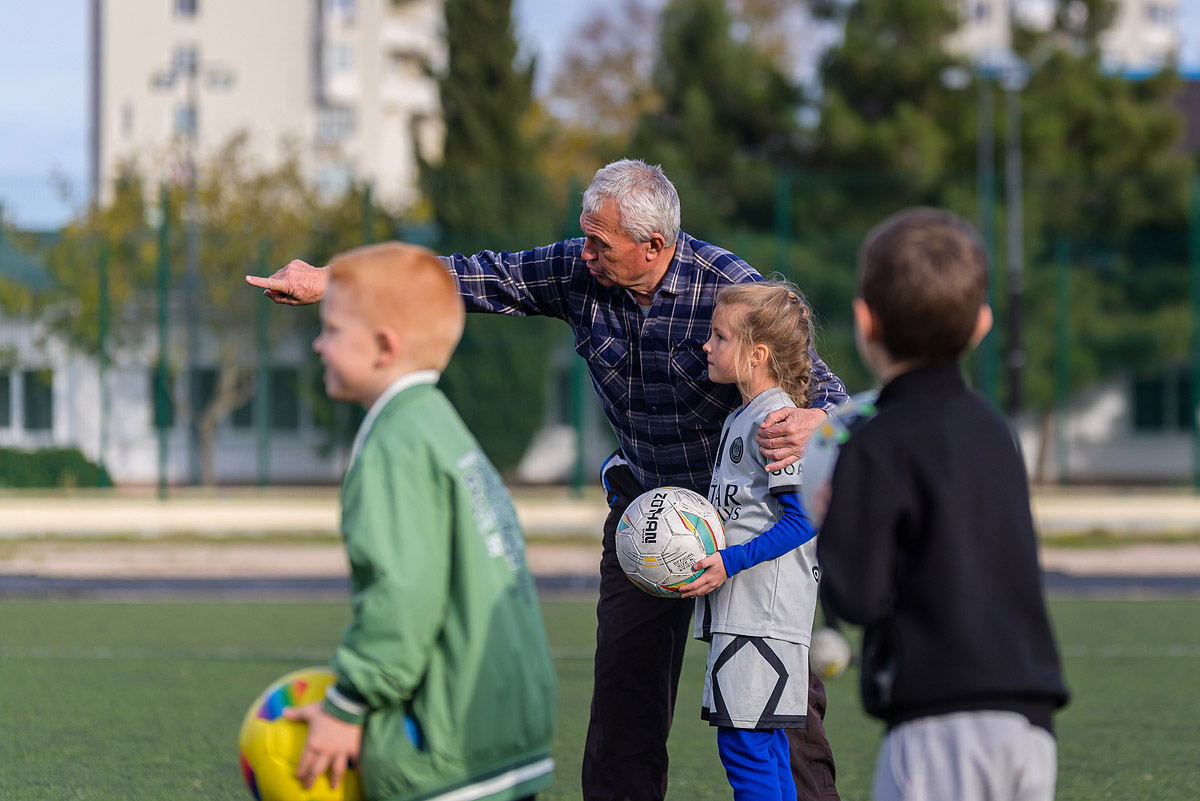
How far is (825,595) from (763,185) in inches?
1050

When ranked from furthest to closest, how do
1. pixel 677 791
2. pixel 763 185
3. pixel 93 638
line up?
1. pixel 763 185
2. pixel 93 638
3. pixel 677 791

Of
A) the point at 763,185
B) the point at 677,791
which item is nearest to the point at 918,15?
the point at 763,185

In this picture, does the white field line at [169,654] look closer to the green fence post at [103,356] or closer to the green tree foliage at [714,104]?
the green fence post at [103,356]

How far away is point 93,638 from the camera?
381 inches

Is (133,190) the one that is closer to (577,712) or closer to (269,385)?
(269,385)

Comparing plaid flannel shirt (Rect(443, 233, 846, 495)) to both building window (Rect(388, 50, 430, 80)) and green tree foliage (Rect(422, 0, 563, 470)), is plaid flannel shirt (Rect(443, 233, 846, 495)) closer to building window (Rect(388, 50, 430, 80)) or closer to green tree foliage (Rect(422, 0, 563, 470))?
green tree foliage (Rect(422, 0, 563, 470))

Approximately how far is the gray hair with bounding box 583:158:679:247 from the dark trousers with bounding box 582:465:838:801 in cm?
107

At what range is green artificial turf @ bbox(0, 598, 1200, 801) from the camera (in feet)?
18.3

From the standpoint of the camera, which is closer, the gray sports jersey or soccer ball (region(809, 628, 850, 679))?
soccer ball (region(809, 628, 850, 679))

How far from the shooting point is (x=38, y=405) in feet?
60.7

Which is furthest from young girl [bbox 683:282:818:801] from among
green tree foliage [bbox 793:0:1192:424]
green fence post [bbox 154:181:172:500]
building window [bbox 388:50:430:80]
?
building window [bbox 388:50:430:80]

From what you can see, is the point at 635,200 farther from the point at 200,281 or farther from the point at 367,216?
the point at 200,281

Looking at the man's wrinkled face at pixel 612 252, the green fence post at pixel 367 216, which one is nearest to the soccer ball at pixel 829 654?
the man's wrinkled face at pixel 612 252

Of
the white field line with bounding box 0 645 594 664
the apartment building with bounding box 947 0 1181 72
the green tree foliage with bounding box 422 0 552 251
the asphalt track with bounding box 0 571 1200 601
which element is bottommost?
the asphalt track with bounding box 0 571 1200 601
